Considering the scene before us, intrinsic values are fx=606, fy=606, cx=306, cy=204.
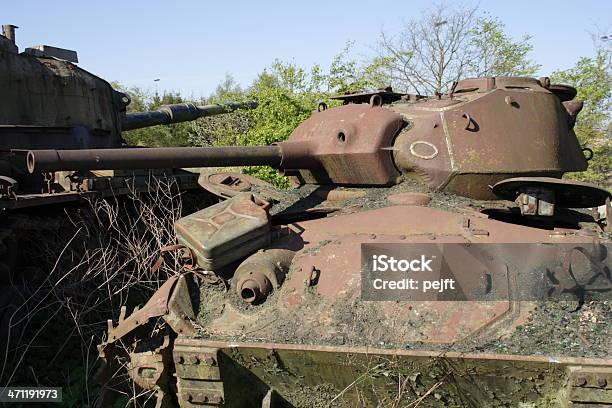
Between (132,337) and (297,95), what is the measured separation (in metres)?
11.8

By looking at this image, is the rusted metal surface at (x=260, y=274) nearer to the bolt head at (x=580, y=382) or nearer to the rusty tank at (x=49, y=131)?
the bolt head at (x=580, y=382)

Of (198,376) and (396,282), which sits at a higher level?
(396,282)

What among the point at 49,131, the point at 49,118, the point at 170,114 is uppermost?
the point at 170,114

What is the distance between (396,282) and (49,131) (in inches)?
256

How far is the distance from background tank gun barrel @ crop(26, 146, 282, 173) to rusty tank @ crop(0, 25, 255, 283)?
6.21 feet

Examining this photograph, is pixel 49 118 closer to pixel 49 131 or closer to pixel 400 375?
pixel 49 131

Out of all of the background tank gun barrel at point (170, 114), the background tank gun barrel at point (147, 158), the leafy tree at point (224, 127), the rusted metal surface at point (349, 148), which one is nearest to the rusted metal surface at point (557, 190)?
the rusted metal surface at point (349, 148)

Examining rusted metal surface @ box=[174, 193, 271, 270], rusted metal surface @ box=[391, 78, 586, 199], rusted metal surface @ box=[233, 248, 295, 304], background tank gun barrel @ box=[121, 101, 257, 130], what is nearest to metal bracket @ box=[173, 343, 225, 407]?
rusted metal surface @ box=[233, 248, 295, 304]

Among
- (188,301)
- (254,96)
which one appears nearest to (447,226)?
(188,301)

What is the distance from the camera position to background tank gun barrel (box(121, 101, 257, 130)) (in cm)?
1162

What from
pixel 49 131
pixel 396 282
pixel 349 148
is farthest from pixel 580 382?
pixel 49 131

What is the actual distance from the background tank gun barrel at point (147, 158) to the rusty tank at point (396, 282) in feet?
0.05

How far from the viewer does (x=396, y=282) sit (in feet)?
12.5

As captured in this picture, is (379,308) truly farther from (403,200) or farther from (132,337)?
(132,337)
